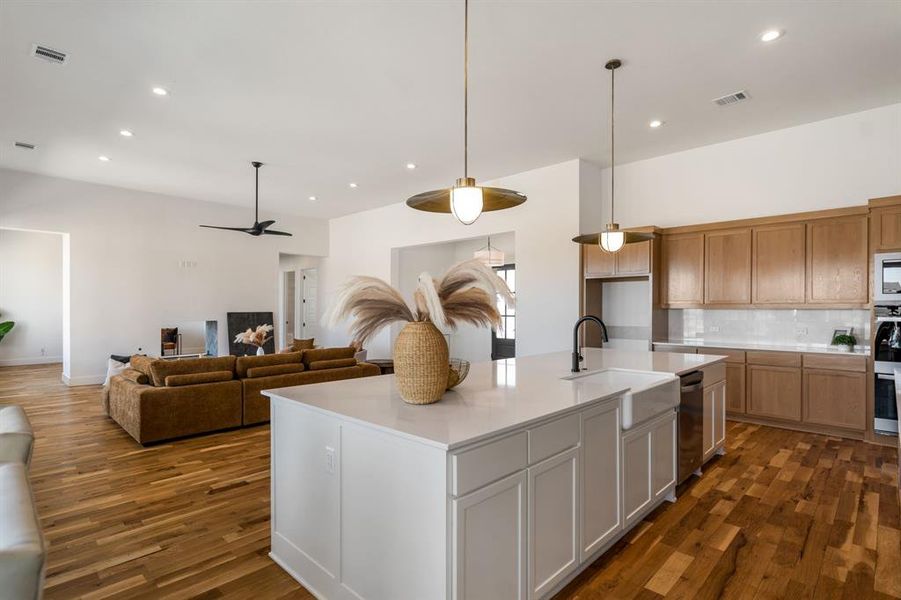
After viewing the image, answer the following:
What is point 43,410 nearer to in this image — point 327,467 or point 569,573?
point 327,467

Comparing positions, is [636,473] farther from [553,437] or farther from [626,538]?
[553,437]

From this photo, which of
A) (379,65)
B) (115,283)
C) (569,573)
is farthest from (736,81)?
(115,283)

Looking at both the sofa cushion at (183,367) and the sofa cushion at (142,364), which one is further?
the sofa cushion at (142,364)

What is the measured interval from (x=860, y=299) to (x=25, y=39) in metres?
7.18

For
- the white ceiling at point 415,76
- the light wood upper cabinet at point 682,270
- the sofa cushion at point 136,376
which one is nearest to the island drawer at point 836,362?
the light wood upper cabinet at point 682,270

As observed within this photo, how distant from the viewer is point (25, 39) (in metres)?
3.17

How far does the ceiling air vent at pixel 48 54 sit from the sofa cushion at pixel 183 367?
259cm

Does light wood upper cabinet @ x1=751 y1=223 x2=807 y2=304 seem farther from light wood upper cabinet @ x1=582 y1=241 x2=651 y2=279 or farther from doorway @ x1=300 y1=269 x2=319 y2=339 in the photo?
doorway @ x1=300 y1=269 x2=319 y2=339

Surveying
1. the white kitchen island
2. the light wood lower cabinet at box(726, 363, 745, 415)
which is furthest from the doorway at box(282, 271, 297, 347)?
the light wood lower cabinet at box(726, 363, 745, 415)

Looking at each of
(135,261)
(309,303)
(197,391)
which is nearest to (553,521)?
(197,391)

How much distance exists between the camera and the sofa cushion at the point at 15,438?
1304 millimetres

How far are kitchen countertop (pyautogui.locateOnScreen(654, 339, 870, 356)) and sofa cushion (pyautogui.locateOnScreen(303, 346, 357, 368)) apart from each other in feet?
12.3

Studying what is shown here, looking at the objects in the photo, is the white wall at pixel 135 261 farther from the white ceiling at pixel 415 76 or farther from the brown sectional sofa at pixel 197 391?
the brown sectional sofa at pixel 197 391

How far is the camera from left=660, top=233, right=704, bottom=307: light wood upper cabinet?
539cm
